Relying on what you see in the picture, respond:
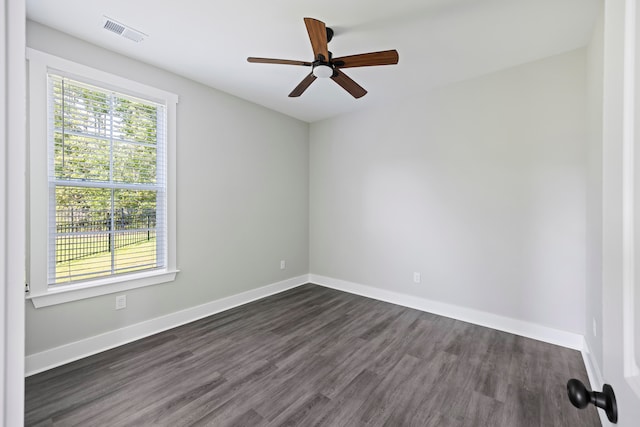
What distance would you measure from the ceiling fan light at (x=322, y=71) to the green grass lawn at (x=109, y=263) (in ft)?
7.51

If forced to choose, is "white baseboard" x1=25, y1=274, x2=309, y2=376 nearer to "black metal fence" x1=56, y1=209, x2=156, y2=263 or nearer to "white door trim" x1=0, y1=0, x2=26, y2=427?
"black metal fence" x1=56, y1=209, x2=156, y2=263

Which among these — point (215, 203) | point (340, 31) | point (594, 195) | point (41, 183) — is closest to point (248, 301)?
point (215, 203)

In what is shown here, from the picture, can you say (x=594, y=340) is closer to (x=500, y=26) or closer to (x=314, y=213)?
(x=500, y=26)

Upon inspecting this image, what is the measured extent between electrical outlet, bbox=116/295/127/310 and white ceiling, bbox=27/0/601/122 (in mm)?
2249

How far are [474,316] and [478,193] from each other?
1362 millimetres

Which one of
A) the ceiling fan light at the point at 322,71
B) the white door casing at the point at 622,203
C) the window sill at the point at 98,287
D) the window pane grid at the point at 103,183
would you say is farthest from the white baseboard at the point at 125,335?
the white door casing at the point at 622,203

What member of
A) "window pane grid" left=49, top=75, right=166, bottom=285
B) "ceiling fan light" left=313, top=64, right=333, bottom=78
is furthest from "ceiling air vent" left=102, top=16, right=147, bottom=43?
"ceiling fan light" left=313, top=64, right=333, bottom=78

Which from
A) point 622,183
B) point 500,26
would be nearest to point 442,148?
point 500,26

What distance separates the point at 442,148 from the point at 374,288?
2.03 m

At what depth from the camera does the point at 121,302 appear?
8.45 feet

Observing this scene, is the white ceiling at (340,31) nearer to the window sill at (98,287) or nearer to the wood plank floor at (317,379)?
the window sill at (98,287)

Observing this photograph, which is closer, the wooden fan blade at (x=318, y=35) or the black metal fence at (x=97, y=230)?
the wooden fan blade at (x=318, y=35)

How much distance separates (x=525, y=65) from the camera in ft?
9.03

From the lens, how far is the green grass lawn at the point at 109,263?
233 cm
